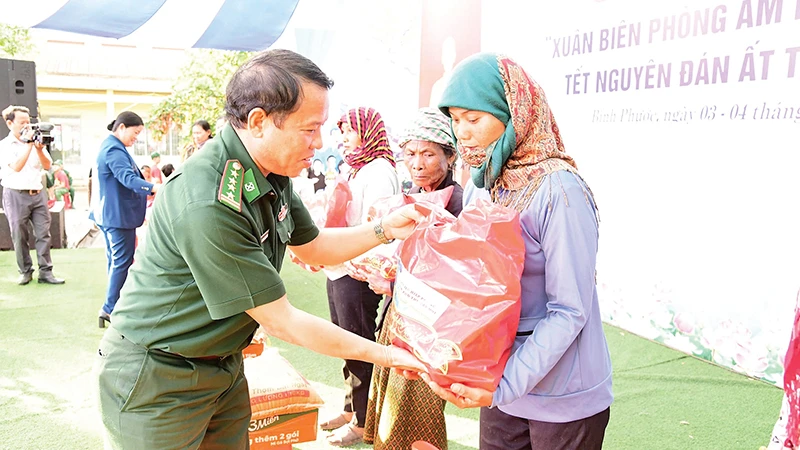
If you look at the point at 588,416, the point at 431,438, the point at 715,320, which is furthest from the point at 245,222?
the point at 715,320

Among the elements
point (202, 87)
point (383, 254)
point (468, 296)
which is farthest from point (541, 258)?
point (202, 87)

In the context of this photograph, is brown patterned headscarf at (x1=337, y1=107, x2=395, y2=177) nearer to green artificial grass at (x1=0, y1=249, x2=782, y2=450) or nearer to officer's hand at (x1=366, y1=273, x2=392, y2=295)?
officer's hand at (x1=366, y1=273, x2=392, y2=295)

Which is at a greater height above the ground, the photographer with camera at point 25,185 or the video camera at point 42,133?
the video camera at point 42,133

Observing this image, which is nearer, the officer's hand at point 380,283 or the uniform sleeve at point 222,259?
the uniform sleeve at point 222,259

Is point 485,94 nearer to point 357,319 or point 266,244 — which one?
point 266,244

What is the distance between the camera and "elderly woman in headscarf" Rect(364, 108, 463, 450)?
2467mm

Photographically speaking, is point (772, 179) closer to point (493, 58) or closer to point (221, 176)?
point (493, 58)

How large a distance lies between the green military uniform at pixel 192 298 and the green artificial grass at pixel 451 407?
75 centimetres

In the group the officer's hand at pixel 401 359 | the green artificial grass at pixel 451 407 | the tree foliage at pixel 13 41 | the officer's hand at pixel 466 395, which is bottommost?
the green artificial grass at pixel 451 407

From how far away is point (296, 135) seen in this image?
4.80 ft

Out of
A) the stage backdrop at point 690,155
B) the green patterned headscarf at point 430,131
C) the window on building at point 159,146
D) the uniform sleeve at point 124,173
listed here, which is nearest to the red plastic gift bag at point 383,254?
the green patterned headscarf at point 430,131

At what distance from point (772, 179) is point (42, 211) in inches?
258

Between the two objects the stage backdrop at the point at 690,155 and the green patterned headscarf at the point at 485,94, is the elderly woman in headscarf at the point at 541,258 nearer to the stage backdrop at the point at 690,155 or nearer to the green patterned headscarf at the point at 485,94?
the green patterned headscarf at the point at 485,94

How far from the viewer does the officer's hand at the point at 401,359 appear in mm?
1532
